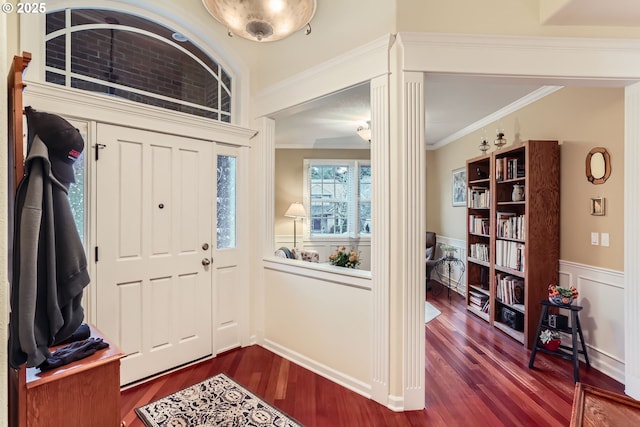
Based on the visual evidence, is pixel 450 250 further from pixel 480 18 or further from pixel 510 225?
pixel 480 18

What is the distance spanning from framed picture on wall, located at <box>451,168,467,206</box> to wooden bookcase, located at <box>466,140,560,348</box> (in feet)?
3.09

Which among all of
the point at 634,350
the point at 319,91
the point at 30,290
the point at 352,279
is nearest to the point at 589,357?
the point at 634,350

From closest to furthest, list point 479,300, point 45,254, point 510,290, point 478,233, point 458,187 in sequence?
point 45,254 → point 510,290 → point 479,300 → point 478,233 → point 458,187

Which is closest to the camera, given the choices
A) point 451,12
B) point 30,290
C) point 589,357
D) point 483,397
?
point 30,290

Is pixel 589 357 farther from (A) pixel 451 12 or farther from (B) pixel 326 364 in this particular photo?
(A) pixel 451 12

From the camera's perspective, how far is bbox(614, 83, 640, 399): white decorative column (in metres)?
2.23

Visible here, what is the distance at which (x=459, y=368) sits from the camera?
2646 mm

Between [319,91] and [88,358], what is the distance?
2.26 m

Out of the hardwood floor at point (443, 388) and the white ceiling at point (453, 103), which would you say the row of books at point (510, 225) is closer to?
the hardwood floor at point (443, 388)

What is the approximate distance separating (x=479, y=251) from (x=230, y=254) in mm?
3136

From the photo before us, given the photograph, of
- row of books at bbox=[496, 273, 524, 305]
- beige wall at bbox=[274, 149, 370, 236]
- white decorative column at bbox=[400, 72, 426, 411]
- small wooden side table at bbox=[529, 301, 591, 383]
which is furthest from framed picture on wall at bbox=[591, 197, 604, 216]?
beige wall at bbox=[274, 149, 370, 236]

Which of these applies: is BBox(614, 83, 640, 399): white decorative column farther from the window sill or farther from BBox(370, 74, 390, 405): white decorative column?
the window sill

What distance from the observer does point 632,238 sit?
7.42ft

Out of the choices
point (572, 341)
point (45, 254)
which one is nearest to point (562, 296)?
point (572, 341)
